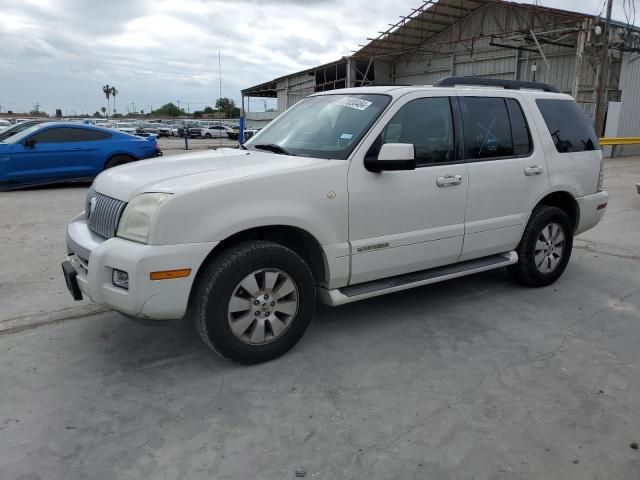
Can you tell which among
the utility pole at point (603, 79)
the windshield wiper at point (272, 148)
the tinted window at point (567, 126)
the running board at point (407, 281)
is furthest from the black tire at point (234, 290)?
the utility pole at point (603, 79)

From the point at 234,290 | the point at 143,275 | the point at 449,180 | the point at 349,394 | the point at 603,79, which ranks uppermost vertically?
the point at 603,79

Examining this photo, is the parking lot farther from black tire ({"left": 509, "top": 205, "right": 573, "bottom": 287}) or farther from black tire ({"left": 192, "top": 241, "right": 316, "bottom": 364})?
black tire ({"left": 192, "top": 241, "right": 316, "bottom": 364})

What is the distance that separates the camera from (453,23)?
2698 cm

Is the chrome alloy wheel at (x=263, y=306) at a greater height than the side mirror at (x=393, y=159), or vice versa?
the side mirror at (x=393, y=159)

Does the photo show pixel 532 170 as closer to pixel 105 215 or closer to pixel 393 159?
pixel 393 159

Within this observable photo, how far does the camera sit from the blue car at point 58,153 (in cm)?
1045

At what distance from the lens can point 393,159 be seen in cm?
353

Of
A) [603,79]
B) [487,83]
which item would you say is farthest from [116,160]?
[603,79]

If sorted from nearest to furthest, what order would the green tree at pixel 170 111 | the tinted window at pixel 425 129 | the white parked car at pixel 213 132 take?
the tinted window at pixel 425 129, the white parked car at pixel 213 132, the green tree at pixel 170 111

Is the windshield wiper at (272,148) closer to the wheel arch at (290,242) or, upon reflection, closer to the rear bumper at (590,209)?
the wheel arch at (290,242)

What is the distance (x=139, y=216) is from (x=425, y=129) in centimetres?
225

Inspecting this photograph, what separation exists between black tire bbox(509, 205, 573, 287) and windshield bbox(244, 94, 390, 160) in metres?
1.93

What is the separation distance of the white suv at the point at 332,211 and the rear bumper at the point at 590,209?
16cm

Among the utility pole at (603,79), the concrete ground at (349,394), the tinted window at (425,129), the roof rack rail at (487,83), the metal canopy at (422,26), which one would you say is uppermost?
the metal canopy at (422,26)
